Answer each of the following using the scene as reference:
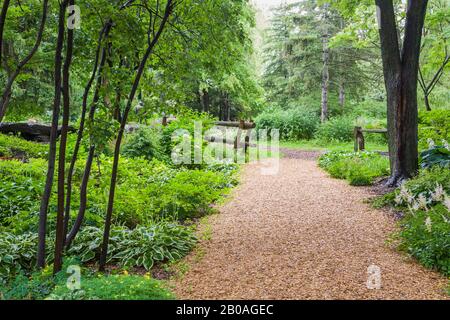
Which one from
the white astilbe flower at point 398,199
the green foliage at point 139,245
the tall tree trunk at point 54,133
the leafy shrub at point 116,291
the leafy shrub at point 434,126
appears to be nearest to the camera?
the leafy shrub at point 116,291

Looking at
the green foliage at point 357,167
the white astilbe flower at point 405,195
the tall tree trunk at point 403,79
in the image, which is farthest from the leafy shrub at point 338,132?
the white astilbe flower at point 405,195

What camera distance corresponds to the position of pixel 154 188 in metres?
6.16

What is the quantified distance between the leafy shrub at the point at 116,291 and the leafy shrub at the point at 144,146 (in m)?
6.76

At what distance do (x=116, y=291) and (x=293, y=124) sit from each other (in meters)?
16.1

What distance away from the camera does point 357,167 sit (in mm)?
8750

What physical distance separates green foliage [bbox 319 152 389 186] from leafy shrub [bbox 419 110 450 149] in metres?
1.38

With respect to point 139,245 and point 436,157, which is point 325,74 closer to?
point 436,157

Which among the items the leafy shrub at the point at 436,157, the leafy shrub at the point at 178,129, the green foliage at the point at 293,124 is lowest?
the leafy shrub at the point at 436,157

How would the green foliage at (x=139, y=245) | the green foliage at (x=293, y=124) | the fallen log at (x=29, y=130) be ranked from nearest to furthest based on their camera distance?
1. the green foliage at (x=139, y=245)
2. the fallen log at (x=29, y=130)
3. the green foliage at (x=293, y=124)

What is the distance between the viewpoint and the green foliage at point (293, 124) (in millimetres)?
18000

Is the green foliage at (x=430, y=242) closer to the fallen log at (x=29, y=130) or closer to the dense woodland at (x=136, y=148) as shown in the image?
the dense woodland at (x=136, y=148)

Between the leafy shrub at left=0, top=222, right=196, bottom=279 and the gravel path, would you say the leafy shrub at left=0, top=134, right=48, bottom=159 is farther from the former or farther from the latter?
the leafy shrub at left=0, top=222, right=196, bottom=279

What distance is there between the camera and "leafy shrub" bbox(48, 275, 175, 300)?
8.80 ft
